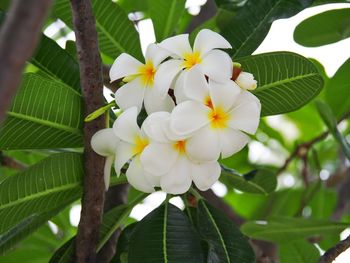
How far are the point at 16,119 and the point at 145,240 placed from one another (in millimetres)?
254

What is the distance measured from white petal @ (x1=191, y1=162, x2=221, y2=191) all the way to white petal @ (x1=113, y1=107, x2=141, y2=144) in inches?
3.5

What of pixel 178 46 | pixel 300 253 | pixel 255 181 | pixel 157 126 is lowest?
pixel 300 253

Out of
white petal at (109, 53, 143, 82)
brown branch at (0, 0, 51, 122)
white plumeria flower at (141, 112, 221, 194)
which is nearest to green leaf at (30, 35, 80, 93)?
white petal at (109, 53, 143, 82)

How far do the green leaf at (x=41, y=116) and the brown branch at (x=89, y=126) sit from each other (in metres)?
0.03

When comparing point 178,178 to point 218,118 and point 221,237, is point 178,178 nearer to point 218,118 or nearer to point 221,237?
point 218,118

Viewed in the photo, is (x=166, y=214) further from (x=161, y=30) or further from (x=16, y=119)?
(x=161, y=30)

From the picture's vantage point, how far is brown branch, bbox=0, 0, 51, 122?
405mm

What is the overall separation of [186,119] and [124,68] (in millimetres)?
153

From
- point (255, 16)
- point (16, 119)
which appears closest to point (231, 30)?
point (255, 16)

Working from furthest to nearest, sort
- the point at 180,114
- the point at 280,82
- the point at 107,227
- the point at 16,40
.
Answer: the point at 107,227 < the point at 280,82 < the point at 180,114 < the point at 16,40

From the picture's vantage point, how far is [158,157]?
0.92 m

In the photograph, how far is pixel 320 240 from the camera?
1824 millimetres

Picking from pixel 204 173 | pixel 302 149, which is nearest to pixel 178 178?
pixel 204 173

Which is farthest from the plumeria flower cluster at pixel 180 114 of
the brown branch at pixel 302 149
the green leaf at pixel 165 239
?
the brown branch at pixel 302 149
